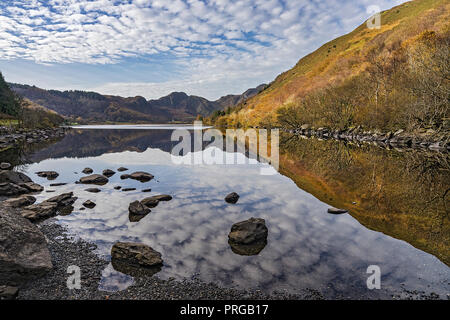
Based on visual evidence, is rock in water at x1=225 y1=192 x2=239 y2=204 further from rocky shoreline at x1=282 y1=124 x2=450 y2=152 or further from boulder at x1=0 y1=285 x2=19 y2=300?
rocky shoreline at x1=282 y1=124 x2=450 y2=152

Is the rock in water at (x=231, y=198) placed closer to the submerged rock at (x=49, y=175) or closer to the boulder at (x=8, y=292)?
the boulder at (x=8, y=292)

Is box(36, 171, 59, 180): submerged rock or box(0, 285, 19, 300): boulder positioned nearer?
box(0, 285, 19, 300): boulder

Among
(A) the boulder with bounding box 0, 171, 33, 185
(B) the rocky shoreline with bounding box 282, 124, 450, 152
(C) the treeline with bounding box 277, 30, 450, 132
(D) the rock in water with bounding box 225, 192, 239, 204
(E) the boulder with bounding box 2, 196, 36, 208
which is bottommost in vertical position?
(D) the rock in water with bounding box 225, 192, 239, 204

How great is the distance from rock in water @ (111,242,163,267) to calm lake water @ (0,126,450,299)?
374 mm

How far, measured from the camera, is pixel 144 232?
11133mm

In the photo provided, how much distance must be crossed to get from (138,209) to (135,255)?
5.32m

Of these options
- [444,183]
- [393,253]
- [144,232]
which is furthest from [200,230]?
[444,183]

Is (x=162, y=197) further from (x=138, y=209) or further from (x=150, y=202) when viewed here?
(x=138, y=209)

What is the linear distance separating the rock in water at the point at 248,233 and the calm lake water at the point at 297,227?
376 millimetres

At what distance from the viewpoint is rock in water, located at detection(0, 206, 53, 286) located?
7.09 meters

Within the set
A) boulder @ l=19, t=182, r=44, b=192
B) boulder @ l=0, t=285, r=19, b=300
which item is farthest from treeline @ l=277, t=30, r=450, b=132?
boulder @ l=19, t=182, r=44, b=192

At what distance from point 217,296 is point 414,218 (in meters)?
11.2

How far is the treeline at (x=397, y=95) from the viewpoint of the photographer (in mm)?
34375
